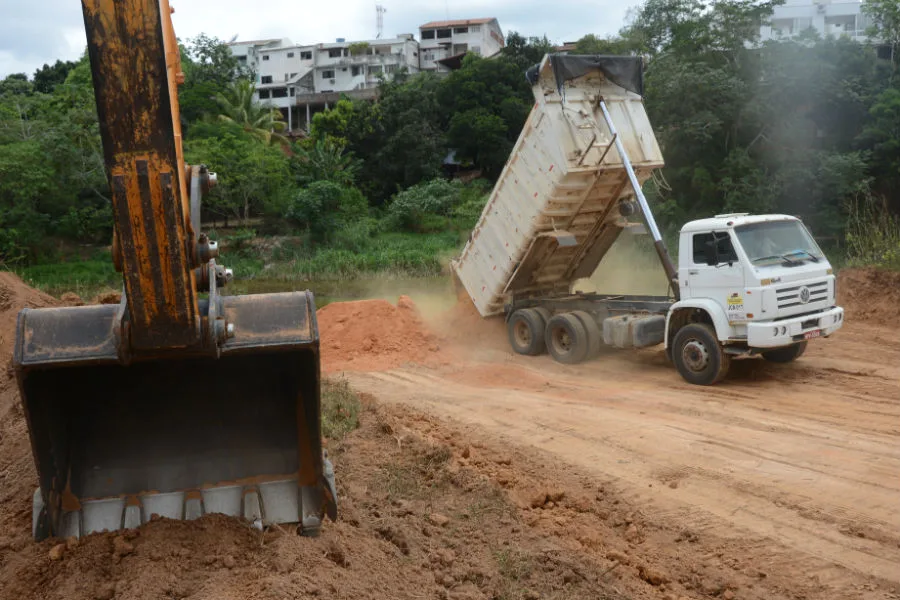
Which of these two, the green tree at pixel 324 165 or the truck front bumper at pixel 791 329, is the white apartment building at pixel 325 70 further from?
the truck front bumper at pixel 791 329

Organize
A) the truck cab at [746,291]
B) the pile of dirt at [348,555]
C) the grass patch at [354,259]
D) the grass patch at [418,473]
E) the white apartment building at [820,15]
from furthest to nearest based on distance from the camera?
the white apartment building at [820,15] → the grass patch at [354,259] → the truck cab at [746,291] → the grass patch at [418,473] → the pile of dirt at [348,555]

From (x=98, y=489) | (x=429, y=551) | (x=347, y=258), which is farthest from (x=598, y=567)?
(x=347, y=258)

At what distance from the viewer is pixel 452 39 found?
6066cm

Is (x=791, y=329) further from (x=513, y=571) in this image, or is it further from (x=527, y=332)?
(x=513, y=571)

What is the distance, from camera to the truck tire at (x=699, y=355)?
9.98m

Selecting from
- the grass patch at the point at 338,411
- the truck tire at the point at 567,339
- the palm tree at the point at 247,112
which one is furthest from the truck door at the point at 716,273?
the palm tree at the point at 247,112

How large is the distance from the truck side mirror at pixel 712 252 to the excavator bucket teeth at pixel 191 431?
6.51 metres

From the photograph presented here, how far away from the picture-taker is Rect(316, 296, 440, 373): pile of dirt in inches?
513

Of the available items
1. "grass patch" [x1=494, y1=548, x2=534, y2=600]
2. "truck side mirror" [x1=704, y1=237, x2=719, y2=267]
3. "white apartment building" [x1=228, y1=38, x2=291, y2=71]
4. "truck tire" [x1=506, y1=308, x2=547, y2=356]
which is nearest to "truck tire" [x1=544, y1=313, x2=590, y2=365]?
"truck tire" [x1=506, y1=308, x2=547, y2=356]

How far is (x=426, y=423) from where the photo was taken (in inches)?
337

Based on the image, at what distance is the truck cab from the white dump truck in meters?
0.02

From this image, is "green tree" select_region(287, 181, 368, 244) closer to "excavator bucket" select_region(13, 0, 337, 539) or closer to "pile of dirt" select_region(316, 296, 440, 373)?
"pile of dirt" select_region(316, 296, 440, 373)

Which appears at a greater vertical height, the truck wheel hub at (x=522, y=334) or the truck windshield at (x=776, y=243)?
the truck windshield at (x=776, y=243)

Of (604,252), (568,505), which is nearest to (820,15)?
(604,252)
